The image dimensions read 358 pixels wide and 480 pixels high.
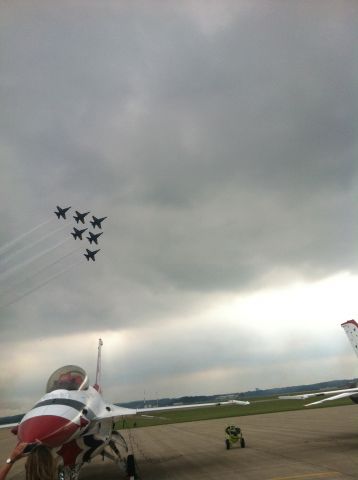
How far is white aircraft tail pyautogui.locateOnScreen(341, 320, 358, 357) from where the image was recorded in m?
18.9

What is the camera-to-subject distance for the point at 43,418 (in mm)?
8961

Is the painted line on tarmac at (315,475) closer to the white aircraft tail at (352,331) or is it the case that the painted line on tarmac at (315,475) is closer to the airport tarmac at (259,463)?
the airport tarmac at (259,463)

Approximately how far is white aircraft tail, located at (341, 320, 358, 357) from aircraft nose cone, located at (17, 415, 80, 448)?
48.1 feet

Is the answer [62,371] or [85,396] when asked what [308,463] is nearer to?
[85,396]

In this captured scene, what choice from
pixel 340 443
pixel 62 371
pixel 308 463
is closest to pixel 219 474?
pixel 308 463

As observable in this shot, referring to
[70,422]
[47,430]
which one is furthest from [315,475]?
[47,430]

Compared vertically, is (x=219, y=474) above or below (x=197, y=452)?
below

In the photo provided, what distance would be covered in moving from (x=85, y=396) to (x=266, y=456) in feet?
24.3

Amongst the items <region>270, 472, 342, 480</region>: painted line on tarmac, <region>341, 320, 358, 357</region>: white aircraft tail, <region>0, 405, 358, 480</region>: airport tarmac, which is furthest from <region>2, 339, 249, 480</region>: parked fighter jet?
<region>341, 320, 358, 357</region>: white aircraft tail

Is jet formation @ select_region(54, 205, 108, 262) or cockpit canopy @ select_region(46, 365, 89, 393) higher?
jet formation @ select_region(54, 205, 108, 262)

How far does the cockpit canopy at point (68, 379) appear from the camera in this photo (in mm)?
11578

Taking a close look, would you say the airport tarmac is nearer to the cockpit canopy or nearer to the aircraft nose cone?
the cockpit canopy

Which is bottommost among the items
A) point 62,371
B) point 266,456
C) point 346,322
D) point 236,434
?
point 266,456

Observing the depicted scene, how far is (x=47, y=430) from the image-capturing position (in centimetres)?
863
